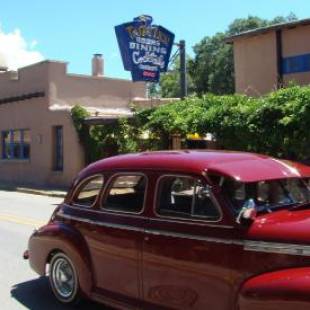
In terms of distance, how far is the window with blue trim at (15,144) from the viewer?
27.8 metres

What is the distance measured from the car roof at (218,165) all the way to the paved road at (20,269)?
5.55 feet

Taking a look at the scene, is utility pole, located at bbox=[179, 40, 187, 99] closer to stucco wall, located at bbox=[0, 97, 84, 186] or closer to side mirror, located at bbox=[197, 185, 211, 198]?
stucco wall, located at bbox=[0, 97, 84, 186]

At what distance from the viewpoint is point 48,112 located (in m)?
25.8

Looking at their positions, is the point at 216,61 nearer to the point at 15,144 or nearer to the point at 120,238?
the point at 15,144

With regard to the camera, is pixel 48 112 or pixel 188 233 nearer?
pixel 188 233

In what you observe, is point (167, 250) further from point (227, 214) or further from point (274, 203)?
point (274, 203)

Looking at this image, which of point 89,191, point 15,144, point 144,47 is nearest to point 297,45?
point 144,47

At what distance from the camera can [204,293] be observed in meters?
4.84

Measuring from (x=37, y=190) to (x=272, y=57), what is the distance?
10.3 meters

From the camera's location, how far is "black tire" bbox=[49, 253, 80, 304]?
629cm

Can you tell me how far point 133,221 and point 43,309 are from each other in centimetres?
160

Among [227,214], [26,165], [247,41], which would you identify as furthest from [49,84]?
[227,214]

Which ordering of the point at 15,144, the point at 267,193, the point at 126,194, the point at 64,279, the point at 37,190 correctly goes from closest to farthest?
1. the point at 267,193
2. the point at 126,194
3. the point at 64,279
4. the point at 37,190
5. the point at 15,144

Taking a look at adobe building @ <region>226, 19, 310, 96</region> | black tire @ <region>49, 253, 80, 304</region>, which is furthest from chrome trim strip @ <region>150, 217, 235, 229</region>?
adobe building @ <region>226, 19, 310, 96</region>
